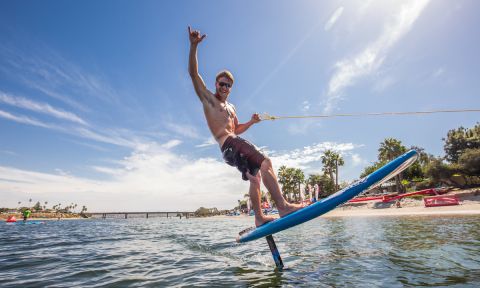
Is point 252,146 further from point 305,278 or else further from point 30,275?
point 30,275

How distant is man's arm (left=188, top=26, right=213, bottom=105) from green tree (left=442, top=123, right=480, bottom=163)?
213 ft

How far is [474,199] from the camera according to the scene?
95.4 ft

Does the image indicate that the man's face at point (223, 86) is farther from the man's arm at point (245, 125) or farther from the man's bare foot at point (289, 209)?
the man's bare foot at point (289, 209)

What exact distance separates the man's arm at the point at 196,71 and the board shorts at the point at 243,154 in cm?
74

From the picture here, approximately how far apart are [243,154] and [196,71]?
1.46 m

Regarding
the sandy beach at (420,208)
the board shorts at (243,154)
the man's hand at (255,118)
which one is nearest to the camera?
the board shorts at (243,154)

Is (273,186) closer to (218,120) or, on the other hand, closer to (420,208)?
(218,120)

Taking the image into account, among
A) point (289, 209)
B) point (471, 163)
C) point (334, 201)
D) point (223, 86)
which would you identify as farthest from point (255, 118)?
point (471, 163)

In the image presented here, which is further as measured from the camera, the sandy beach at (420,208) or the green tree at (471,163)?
the green tree at (471,163)

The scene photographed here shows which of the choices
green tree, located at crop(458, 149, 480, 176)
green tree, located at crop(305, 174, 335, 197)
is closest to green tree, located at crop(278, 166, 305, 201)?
green tree, located at crop(305, 174, 335, 197)

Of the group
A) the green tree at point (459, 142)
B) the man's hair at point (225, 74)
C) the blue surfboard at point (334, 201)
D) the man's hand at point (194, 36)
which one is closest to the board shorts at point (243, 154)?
the blue surfboard at point (334, 201)

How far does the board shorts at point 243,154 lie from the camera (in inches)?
156

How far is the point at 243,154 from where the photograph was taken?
3973 millimetres

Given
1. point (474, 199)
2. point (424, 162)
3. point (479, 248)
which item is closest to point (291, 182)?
point (424, 162)
